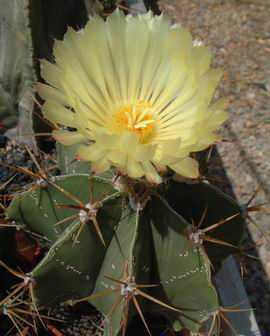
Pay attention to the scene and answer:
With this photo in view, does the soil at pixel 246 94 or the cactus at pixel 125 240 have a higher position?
the soil at pixel 246 94

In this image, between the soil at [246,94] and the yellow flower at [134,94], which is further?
the soil at [246,94]

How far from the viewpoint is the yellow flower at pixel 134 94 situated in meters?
0.63

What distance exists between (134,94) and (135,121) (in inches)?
2.8

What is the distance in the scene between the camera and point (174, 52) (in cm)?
73

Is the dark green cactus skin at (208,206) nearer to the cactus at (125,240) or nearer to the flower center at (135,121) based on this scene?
the cactus at (125,240)

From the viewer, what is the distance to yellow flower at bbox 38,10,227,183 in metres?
0.63

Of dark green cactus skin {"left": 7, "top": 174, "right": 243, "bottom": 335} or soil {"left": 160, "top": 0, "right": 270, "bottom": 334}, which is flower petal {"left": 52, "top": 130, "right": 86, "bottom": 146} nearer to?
dark green cactus skin {"left": 7, "top": 174, "right": 243, "bottom": 335}

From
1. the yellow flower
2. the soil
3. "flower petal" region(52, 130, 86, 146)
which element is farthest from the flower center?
the soil

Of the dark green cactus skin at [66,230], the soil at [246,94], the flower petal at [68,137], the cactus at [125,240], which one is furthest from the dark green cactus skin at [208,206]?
the soil at [246,94]

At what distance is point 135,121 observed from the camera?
775 mm

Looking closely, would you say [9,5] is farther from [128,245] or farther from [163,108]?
[128,245]

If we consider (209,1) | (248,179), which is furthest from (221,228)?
(209,1)

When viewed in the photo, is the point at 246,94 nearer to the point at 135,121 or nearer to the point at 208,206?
the point at 208,206

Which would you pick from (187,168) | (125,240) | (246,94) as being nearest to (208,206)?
(125,240)
